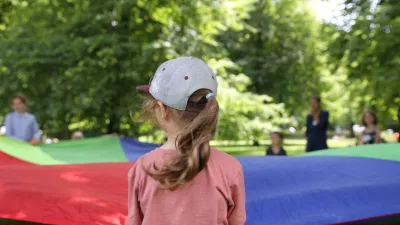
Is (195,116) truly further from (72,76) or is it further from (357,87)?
(357,87)

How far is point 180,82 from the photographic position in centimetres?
160

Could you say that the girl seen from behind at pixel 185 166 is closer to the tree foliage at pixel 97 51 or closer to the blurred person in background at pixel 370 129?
the blurred person in background at pixel 370 129

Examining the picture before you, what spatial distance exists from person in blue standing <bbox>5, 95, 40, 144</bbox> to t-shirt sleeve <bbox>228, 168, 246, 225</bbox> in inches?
202

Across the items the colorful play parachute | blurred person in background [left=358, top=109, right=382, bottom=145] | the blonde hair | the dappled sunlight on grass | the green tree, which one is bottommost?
the dappled sunlight on grass

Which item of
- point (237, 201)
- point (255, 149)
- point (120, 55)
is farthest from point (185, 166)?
point (255, 149)

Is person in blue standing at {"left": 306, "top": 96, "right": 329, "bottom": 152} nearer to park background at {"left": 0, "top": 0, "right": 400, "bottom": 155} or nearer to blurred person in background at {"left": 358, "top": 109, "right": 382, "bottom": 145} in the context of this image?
blurred person in background at {"left": 358, "top": 109, "right": 382, "bottom": 145}

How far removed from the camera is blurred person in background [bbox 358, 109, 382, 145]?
21.2 ft

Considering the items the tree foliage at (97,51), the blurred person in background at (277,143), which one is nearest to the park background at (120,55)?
the tree foliage at (97,51)

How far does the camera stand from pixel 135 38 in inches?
419

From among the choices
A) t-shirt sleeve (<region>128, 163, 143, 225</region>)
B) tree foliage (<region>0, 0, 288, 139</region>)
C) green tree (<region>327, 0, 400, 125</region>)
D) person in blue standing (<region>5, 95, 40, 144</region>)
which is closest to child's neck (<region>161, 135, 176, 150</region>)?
t-shirt sleeve (<region>128, 163, 143, 225</region>)

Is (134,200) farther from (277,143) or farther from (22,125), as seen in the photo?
(22,125)

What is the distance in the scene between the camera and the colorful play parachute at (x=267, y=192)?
3.01m

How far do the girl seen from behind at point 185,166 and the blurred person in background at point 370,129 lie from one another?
5.23 meters

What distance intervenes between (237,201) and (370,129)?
5413 mm
